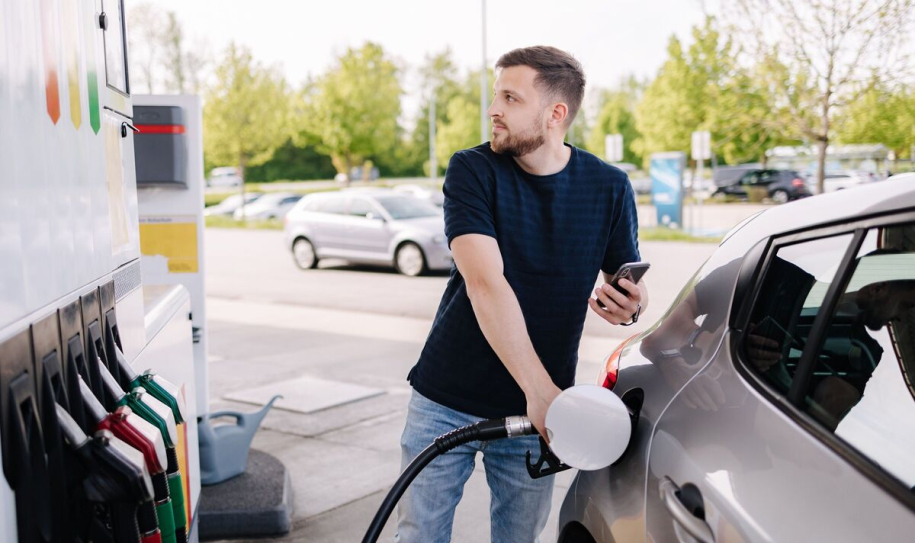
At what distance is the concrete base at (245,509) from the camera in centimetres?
414

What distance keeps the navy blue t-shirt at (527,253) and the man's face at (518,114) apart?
0.08 metres

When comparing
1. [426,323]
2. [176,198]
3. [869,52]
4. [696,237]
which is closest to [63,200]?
[176,198]

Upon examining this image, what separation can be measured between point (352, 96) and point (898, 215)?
44.4m

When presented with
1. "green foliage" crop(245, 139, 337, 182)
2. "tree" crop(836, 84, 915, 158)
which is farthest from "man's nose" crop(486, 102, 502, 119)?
"green foliage" crop(245, 139, 337, 182)

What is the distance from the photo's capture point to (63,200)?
1.82 metres

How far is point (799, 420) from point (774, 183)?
37.9 meters

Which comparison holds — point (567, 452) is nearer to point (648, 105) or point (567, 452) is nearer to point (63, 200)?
point (63, 200)

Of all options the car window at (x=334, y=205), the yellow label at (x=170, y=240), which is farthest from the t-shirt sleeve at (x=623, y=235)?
the car window at (x=334, y=205)

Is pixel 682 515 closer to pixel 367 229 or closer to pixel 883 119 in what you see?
pixel 367 229

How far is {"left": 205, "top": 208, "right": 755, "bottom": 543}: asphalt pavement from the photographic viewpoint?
473 centimetres

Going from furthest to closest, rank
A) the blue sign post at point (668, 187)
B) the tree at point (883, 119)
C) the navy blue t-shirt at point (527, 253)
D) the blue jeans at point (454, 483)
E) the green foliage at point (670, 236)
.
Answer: the blue sign post at point (668, 187) < the green foliage at point (670, 236) < the tree at point (883, 119) < the blue jeans at point (454, 483) < the navy blue t-shirt at point (527, 253)

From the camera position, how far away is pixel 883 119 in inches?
698

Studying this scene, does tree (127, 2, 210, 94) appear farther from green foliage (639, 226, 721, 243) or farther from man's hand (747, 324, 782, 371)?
man's hand (747, 324, 782, 371)

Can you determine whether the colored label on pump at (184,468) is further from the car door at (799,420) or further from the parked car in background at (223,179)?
the parked car in background at (223,179)
